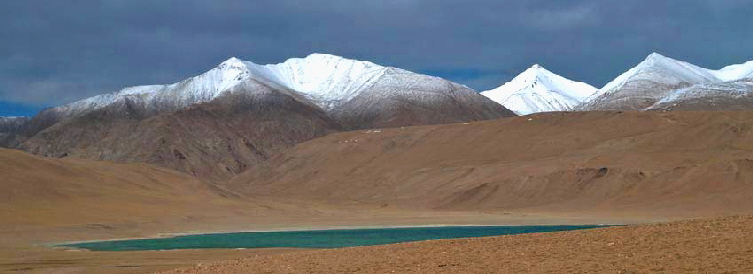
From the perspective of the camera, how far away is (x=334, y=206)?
142 meters

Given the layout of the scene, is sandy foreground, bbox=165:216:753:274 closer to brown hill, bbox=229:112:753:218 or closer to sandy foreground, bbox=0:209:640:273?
sandy foreground, bbox=0:209:640:273

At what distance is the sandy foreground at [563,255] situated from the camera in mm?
20797

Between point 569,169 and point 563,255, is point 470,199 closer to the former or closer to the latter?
point 569,169

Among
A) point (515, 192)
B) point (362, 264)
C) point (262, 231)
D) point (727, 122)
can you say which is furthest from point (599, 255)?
point (727, 122)

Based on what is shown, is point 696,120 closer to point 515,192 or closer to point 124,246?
point 515,192

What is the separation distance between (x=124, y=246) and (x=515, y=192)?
78.1 meters

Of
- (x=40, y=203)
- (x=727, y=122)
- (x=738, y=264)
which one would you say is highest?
(x=727, y=122)

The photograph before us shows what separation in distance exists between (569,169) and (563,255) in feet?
380

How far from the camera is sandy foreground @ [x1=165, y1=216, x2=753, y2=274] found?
819 inches

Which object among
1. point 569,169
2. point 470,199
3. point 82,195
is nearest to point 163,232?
point 82,195

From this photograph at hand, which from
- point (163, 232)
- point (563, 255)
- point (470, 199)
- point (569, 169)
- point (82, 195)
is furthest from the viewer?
point (470, 199)

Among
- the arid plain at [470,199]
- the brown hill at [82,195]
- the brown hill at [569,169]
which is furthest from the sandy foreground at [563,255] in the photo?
the brown hill at [569,169]

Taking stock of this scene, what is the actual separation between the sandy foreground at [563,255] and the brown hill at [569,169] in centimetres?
7384

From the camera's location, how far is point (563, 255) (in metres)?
23.1
